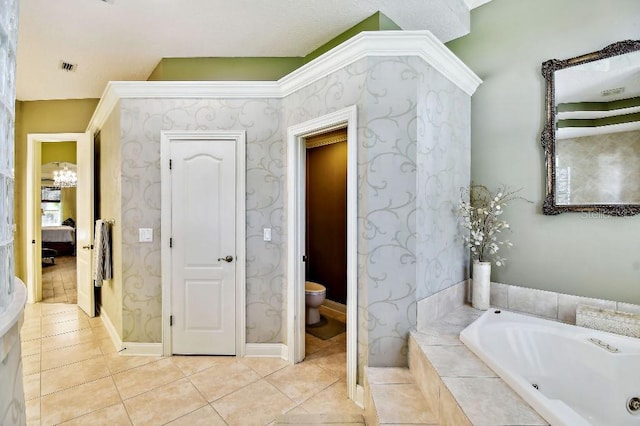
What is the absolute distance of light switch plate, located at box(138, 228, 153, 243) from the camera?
275cm

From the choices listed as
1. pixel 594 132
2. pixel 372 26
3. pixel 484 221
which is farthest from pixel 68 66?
pixel 594 132

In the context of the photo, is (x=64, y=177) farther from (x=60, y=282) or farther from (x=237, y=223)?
(x=237, y=223)

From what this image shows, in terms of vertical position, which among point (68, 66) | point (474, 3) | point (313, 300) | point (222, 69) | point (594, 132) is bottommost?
point (313, 300)

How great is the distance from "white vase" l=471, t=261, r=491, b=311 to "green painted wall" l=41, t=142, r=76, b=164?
7.96 meters

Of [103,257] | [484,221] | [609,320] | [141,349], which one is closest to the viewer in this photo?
[609,320]

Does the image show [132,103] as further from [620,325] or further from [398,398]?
[620,325]

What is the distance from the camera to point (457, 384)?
1430 mm

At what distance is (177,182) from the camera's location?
2705mm

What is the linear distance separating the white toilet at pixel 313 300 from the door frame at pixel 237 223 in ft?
2.56

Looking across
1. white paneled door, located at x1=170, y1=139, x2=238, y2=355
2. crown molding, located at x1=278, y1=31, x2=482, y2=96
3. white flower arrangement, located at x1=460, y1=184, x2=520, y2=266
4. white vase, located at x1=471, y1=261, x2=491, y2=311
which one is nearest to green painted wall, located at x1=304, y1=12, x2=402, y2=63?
crown molding, located at x1=278, y1=31, x2=482, y2=96

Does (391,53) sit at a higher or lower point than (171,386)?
higher

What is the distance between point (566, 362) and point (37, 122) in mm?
5975

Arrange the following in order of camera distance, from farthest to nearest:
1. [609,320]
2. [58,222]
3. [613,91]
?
[58,222], [613,91], [609,320]

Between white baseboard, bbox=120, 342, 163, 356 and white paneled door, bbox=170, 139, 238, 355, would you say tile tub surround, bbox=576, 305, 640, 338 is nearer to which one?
white paneled door, bbox=170, 139, 238, 355
